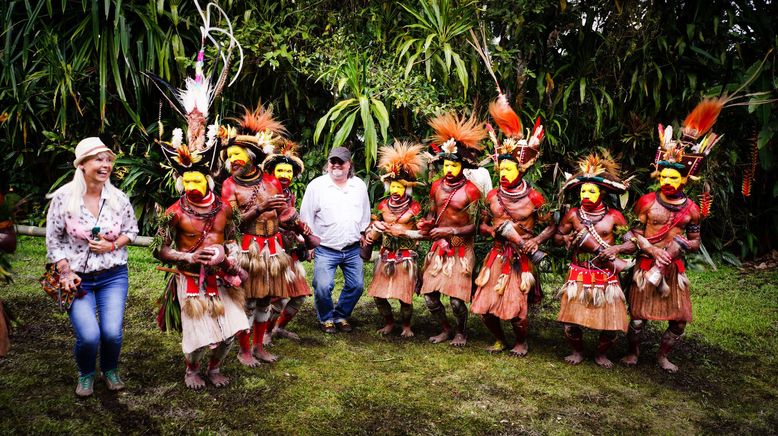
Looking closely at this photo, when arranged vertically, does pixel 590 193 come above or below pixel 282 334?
above

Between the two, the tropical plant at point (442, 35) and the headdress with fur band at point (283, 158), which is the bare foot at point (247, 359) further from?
the tropical plant at point (442, 35)

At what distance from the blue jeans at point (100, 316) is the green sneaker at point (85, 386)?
1.3 inches

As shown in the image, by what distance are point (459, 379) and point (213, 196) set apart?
7.15 feet

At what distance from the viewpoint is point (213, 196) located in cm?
379

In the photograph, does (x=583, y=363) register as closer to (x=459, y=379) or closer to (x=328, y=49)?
(x=459, y=379)

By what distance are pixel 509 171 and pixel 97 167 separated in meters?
2.91

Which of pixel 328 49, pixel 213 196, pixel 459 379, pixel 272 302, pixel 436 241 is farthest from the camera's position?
pixel 328 49

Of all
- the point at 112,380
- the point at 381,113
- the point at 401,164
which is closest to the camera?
the point at 112,380

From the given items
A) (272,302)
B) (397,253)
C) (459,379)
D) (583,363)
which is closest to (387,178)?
(397,253)

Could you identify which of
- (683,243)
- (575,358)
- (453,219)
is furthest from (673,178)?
(453,219)

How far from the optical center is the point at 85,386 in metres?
3.62

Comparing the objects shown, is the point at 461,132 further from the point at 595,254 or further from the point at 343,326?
the point at 343,326

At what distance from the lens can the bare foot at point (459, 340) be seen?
5.00 m

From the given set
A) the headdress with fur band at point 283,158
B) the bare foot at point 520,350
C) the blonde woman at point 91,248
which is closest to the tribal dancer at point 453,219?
the bare foot at point 520,350
